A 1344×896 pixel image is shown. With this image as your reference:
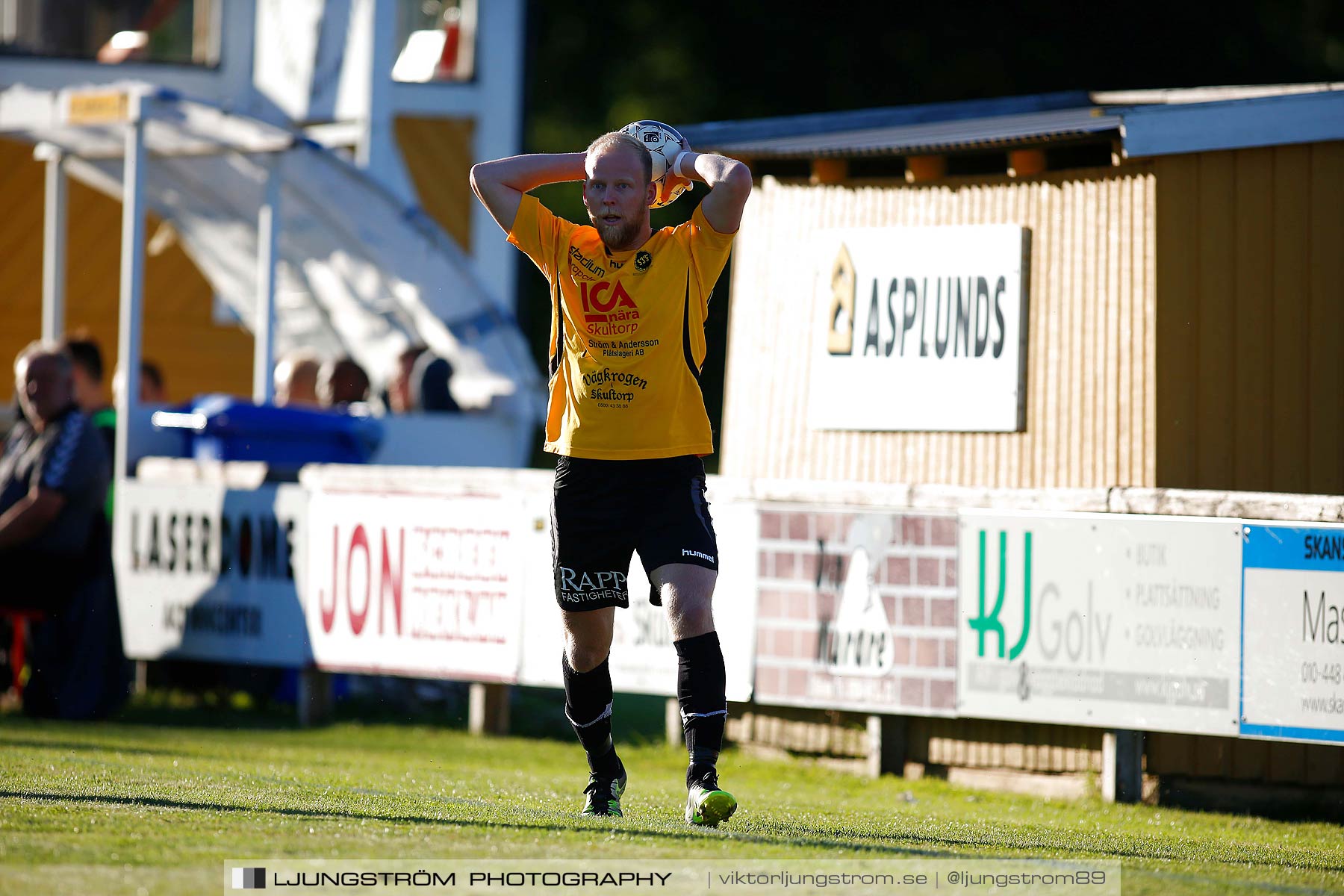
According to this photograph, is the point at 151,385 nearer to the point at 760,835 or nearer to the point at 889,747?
the point at 889,747

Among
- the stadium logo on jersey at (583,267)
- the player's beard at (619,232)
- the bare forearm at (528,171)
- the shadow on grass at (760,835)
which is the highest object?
the bare forearm at (528,171)

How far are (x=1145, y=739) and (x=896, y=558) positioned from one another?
154 cm

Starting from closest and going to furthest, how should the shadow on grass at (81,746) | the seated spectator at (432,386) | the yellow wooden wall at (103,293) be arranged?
1. the shadow on grass at (81,746)
2. the seated spectator at (432,386)
3. the yellow wooden wall at (103,293)

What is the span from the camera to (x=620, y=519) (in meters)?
6.49

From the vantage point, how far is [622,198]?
21.1 ft

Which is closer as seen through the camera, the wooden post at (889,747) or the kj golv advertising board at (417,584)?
the wooden post at (889,747)

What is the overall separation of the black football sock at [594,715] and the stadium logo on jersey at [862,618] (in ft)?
11.5

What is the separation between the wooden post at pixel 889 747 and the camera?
33.9 ft

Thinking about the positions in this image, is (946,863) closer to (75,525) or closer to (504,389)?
(75,525)

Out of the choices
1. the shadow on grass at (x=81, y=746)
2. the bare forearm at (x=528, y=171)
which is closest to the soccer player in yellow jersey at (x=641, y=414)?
the bare forearm at (x=528, y=171)

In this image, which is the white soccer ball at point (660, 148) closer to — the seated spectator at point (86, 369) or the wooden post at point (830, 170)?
the wooden post at point (830, 170)

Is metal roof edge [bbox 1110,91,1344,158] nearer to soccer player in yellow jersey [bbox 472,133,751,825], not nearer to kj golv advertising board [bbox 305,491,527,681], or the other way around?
soccer player in yellow jersey [bbox 472,133,751,825]

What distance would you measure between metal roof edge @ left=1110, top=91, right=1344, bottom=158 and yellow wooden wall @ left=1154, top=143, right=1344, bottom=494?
0.10 meters

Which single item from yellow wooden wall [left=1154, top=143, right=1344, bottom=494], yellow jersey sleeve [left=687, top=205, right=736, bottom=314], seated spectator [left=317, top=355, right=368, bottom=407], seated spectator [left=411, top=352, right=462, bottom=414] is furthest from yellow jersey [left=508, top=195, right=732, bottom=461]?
seated spectator [left=411, top=352, right=462, bottom=414]
